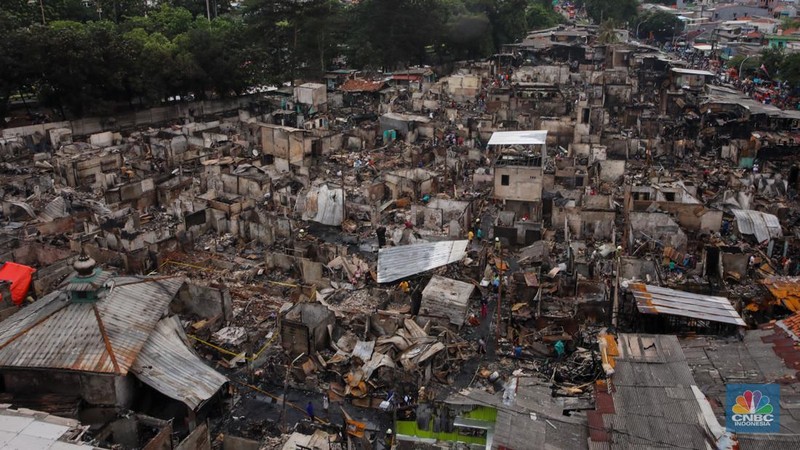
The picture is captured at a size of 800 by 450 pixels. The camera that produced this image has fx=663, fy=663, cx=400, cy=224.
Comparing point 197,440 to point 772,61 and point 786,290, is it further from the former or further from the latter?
point 772,61

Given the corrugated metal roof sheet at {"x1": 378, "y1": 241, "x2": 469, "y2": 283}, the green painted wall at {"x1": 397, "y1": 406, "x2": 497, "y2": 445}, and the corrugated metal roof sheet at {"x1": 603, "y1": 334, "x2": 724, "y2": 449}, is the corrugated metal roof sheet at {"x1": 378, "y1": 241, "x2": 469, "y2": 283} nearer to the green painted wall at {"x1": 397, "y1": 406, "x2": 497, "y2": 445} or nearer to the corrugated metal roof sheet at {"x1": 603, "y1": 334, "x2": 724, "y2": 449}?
the green painted wall at {"x1": 397, "y1": 406, "x2": 497, "y2": 445}

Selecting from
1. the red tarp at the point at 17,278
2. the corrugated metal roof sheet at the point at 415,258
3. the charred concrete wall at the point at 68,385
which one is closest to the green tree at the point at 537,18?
the corrugated metal roof sheet at the point at 415,258

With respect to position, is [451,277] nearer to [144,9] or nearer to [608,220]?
[608,220]

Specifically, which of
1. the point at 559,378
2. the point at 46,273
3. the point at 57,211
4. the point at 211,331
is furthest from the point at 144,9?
the point at 559,378

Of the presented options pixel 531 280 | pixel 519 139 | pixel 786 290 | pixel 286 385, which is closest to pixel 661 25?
pixel 519 139

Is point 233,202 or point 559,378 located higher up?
point 233,202

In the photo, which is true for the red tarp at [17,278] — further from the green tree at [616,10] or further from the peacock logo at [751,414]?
the green tree at [616,10]
